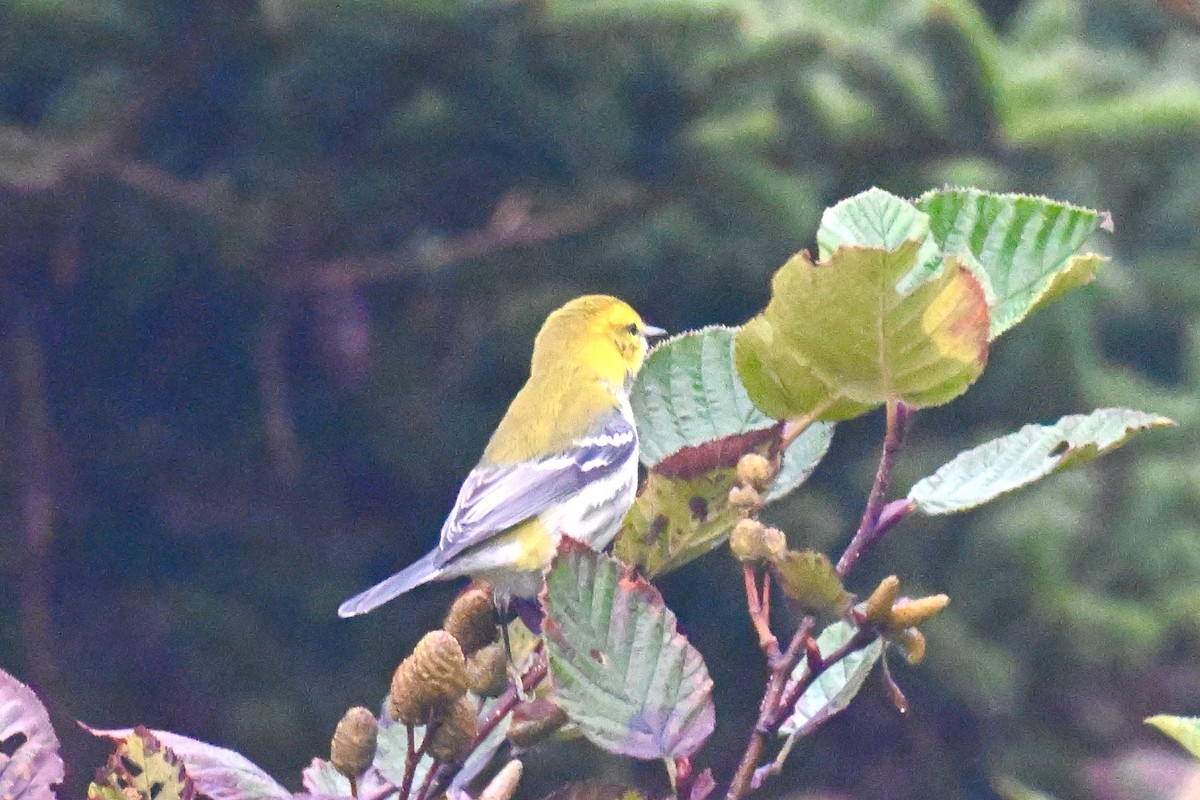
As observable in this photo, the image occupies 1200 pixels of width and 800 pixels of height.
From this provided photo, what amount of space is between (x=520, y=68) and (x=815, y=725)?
2175 mm

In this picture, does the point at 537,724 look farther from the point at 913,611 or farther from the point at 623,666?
the point at 913,611

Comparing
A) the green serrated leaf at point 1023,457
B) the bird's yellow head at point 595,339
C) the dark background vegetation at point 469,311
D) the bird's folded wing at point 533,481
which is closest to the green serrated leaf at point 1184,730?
the green serrated leaf at point 1023,457

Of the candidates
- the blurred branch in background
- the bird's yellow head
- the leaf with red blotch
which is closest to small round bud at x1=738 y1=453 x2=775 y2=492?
the leaf with red blotch

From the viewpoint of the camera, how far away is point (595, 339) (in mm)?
1798

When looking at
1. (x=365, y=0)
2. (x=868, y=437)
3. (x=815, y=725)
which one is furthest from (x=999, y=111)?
(x=815, y=725)

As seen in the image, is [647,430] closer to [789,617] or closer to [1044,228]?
[1044,228]

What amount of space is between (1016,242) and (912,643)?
0.76ft

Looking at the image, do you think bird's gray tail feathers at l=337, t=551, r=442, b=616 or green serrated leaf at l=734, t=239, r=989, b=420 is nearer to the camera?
green serrated leaf at l=734, t=239, r=989, b=420

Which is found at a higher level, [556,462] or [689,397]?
[689,397]

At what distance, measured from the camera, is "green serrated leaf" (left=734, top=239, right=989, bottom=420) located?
637mm

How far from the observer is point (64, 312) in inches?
126

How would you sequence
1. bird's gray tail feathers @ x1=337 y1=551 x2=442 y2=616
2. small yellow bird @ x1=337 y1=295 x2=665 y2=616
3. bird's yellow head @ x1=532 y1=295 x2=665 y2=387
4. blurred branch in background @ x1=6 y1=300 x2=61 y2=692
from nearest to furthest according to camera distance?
1. bird's gray tail feathers @ x1=337 y1=551 x2=442 y2=616
2. small yellow bird @ x1=337 y1=295 x2=665 y2=616
3. bird's yellow head @ x1=532 y1=295 x2=665 y2=387
4. blurred branch in background @ x1=6 y1=300 x2=61 y2=692

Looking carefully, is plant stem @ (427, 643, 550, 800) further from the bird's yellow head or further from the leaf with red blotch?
the bird's yellow head

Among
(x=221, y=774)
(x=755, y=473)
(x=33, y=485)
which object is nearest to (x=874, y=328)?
(x=755, y=473)
